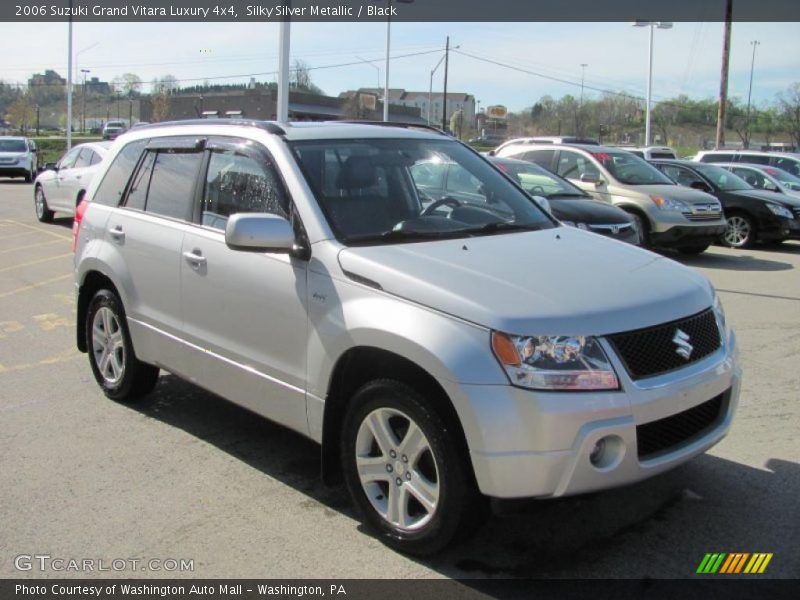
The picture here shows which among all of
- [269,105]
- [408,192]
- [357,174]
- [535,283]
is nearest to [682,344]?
[535,283]

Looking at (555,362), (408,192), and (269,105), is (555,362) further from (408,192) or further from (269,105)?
(269,105)

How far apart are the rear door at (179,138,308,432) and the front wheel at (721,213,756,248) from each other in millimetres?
12379

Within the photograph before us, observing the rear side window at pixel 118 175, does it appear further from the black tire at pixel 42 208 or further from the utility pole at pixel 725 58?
the utility pole at pixel 725 58

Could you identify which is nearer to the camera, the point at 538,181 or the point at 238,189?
the point at 238,189

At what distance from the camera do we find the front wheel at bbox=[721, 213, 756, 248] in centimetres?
1468

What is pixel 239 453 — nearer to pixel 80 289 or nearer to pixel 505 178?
pixel 80 289

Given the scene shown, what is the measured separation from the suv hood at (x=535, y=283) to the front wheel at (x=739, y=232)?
1171 cm

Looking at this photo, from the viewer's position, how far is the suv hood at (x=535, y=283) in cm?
317

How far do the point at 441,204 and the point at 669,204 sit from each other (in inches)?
364

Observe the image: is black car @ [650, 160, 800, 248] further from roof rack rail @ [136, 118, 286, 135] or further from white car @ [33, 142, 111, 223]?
roof rack rail @ [136, 118, 286, 135]

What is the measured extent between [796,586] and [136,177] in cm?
448

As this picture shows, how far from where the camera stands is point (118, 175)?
5598 mm

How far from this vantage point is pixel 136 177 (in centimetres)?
537

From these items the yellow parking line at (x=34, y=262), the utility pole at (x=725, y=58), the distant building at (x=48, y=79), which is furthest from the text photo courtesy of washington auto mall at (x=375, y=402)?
the distant building at (x=48, y=79)
